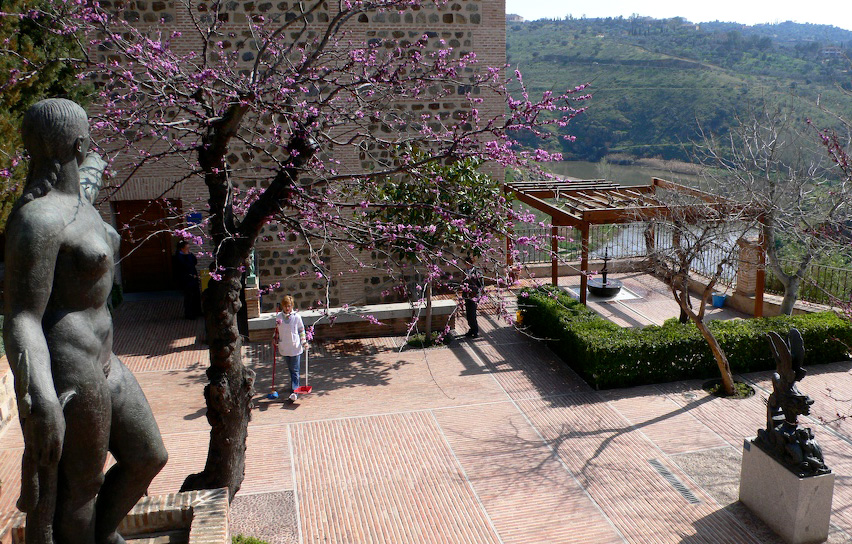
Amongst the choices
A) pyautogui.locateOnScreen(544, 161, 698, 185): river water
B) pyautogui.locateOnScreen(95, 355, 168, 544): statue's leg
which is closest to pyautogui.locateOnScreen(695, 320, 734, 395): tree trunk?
pyautogui.locateOnScreen(95, 355, 168, 544): statue's leg

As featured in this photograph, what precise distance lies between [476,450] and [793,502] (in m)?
3.06

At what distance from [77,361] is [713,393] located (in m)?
8.23

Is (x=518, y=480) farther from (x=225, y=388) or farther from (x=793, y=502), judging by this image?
(x=225, y=388)

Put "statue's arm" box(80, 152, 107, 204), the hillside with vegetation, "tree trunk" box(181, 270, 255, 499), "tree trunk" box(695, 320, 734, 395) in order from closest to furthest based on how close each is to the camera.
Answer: "statue's arm" box(80, 152, 107, 204), "tree trunk" box(181, 270, 255, 499), "tree trunk" box(695, 320, 734, 395), the hillside with vegetation

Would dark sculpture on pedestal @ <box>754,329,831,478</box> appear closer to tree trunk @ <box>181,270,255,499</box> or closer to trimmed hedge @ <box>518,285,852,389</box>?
trimmed hedge @ <box>518,285,852,389</box>

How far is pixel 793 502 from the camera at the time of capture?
20.9 ft

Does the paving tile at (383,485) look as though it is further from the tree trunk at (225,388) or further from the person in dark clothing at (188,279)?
the person in dark clothing at (188,279)

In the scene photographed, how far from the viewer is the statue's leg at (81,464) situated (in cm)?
344

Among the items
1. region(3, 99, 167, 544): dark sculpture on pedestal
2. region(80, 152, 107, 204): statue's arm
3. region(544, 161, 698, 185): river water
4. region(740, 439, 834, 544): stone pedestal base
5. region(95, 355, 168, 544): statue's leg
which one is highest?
region(80, 152, 107, 204): statue's arm

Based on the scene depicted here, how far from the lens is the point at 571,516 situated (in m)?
6.85

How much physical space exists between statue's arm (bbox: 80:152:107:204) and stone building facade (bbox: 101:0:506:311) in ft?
27.9

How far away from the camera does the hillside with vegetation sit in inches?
1499

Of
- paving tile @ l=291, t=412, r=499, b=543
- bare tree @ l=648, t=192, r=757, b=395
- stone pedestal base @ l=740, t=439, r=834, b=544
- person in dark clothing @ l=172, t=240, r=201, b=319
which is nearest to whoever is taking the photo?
stone pedestal base @ l=740, t=439, r=834, b=544

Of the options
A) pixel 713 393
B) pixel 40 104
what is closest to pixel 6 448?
pixel 40 104
